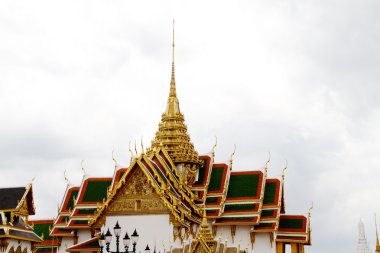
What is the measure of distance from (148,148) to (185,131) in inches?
91.9

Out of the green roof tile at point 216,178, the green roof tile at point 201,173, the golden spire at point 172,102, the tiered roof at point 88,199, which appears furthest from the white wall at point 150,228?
the golden spire at point 172,102

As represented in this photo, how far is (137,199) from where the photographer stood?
101ft

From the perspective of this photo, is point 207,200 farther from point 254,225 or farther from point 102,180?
point 102,180

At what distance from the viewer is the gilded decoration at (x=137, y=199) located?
3030 centimetres

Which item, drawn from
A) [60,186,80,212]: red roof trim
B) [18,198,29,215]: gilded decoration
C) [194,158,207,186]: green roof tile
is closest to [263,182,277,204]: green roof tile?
[194,158,207,186]: green roof tile

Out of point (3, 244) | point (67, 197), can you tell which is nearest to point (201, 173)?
point (67, 197)

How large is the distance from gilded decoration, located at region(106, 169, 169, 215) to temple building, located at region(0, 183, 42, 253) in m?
3.67

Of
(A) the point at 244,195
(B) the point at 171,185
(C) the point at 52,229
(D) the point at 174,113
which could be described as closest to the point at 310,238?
(A) the point at 244,195

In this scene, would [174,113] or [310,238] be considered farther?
[174,113]

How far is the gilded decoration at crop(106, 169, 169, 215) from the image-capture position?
3030 centimetres

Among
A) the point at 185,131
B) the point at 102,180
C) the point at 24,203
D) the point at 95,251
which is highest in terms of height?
the point at 185,131

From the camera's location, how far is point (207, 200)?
1335 inches

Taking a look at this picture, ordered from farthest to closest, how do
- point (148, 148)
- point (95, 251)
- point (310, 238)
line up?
point (148, 148), point (310, 238), point (95, 251)

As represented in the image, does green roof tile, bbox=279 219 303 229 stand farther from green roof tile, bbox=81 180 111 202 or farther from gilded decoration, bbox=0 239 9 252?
gilded decoration, bbox=0 239 9 252
